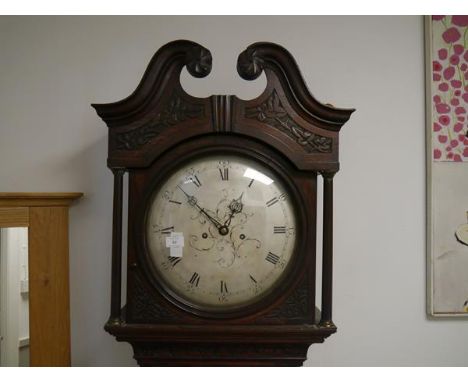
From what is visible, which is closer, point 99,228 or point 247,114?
point 247,114

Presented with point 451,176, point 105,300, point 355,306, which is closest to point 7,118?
point 105,300

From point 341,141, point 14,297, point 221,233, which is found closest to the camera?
point 221,233

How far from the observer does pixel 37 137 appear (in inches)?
47.5

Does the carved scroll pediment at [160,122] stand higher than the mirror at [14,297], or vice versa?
the carved scroll pediment at [160,122]

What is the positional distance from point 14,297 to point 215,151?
0.78 metres

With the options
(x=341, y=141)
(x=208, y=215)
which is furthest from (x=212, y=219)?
(x=341, y=141)

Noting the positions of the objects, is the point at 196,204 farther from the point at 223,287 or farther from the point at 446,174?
the point at 446,174

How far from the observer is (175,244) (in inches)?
35.7

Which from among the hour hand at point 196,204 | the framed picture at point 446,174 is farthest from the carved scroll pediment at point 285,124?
the framed picture at point 446,174

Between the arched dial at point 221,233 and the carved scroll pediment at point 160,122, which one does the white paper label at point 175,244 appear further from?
the carved scroll pediment at point 160,122

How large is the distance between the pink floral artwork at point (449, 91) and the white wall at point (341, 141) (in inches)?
2.1

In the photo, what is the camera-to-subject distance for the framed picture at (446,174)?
120cm

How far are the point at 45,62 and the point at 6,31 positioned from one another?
0.17 metres
